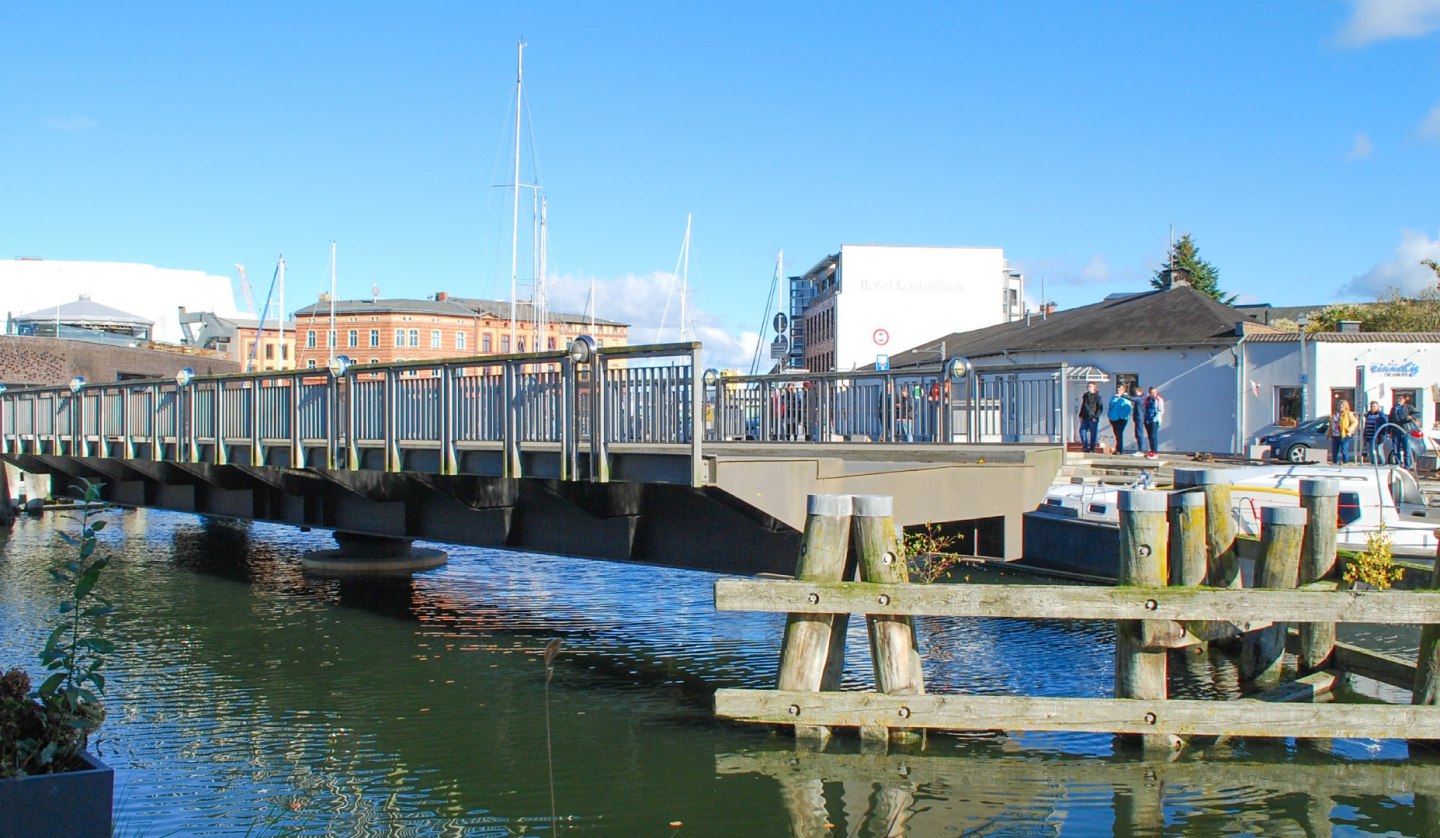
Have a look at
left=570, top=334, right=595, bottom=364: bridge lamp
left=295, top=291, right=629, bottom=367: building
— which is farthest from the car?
left=295, top=291, right=629, bottom=367: building

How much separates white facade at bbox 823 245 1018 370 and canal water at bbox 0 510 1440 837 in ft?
197

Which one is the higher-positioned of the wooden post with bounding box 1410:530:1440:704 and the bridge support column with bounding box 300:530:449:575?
the wooden post with bounding box 1410:530:1440:704

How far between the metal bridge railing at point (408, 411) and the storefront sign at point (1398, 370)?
32099 mm

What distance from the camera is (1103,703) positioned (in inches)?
396

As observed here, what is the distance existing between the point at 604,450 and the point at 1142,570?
571cm

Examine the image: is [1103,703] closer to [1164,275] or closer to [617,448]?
[617,448]

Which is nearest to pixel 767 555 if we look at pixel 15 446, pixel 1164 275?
pixel 15 446

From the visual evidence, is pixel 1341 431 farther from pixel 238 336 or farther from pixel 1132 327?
pixel 238 336

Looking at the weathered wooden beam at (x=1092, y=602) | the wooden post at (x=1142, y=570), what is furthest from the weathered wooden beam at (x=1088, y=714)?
the weathered wooden beam at (x=1092, y=602)

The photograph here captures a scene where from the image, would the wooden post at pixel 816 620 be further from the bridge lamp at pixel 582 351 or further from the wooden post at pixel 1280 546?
the wooden post at pixel 1280 546

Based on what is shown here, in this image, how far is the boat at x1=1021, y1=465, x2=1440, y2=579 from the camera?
22172 millimetres

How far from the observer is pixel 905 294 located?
80.8 m

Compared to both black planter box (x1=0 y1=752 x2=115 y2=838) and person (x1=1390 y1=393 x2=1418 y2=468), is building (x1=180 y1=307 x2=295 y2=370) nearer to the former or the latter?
person (x1=1390 y1=393 x2=1418 y2=468)

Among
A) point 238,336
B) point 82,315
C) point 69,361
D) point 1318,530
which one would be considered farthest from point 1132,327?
point 238,336
